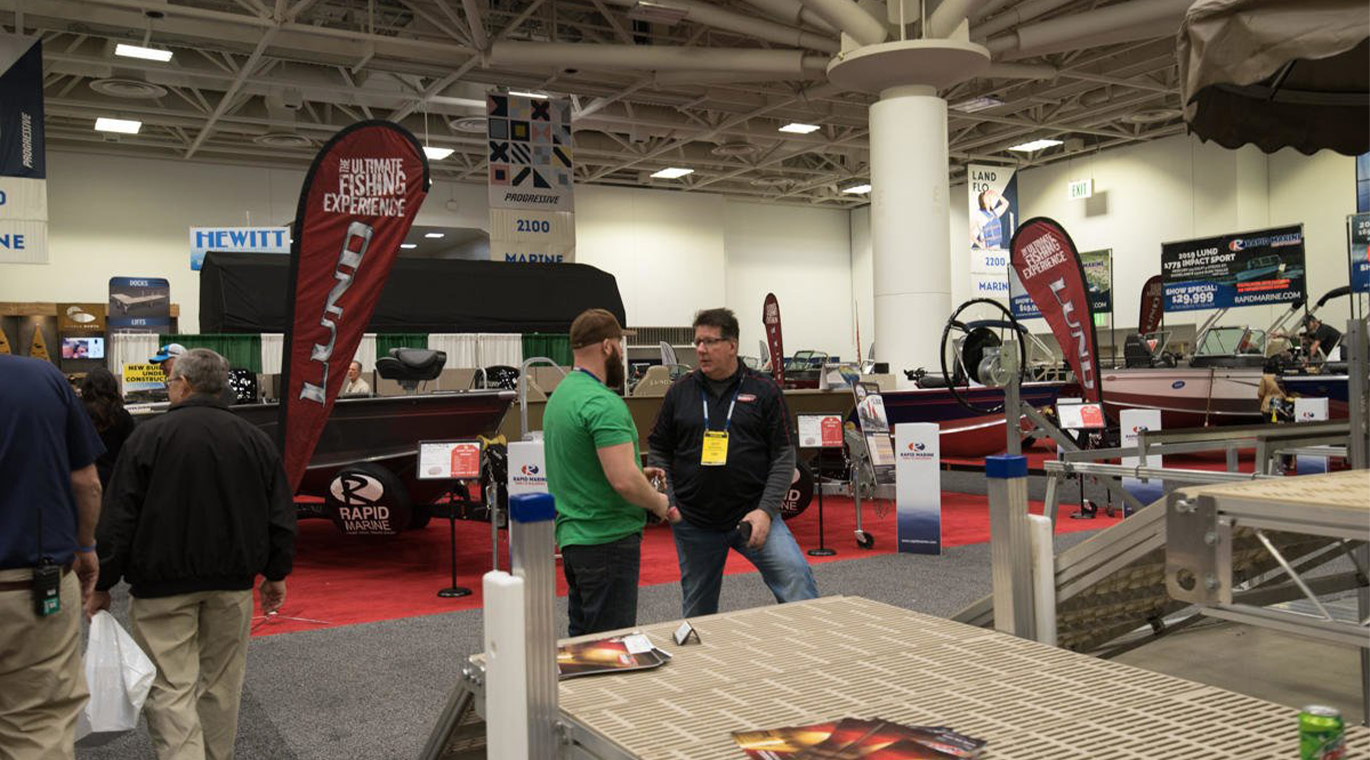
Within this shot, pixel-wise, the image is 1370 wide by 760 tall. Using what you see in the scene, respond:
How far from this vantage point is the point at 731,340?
382 centimetres

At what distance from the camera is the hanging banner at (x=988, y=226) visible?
17969 mm

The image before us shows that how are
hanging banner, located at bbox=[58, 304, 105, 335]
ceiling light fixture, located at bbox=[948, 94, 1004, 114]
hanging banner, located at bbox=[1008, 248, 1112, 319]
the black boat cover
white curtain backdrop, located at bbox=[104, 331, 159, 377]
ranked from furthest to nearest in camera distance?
hanging banner, located at bbox=[1008, 248, 1112, 319]
hanging banner, located at bbox=[58, 304, 105, 335]
ceiling light fixture, located at bbox=[948, 94, 1004, 114]
white curtain backdrop, located at bbox=[104, 331, 159, 377]
the black boat cover

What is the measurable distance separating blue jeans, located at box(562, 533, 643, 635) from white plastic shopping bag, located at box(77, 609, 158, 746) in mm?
1233

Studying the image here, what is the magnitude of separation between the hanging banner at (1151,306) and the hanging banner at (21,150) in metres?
18.4

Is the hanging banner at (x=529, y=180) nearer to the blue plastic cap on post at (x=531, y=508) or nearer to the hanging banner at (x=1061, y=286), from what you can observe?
the hanging banner at (x=1061, y=286)

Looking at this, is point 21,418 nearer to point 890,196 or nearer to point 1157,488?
point 1157,488

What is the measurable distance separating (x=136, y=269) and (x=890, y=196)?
14552 mm

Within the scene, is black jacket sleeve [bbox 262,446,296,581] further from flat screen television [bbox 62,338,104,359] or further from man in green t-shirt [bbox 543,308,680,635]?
flat screen television [bbox 62,338,104,359]

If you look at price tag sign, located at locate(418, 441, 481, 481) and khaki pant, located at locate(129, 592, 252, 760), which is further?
price tag sign, located at locate(418, 441, 481, 481)

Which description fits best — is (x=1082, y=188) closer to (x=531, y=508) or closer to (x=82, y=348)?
(x=82, y=348)

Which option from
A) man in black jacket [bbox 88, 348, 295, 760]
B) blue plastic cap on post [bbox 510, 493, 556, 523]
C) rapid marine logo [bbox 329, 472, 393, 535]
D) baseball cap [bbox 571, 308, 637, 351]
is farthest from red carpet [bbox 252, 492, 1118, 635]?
blue plastic cap on post [bbox 510, 493, 556, 523]

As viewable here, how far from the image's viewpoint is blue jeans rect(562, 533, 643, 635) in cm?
333

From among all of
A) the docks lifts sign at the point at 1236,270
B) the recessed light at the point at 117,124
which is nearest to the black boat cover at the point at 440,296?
the recessed light at the point at 117,124

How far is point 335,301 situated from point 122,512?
7.46ft
